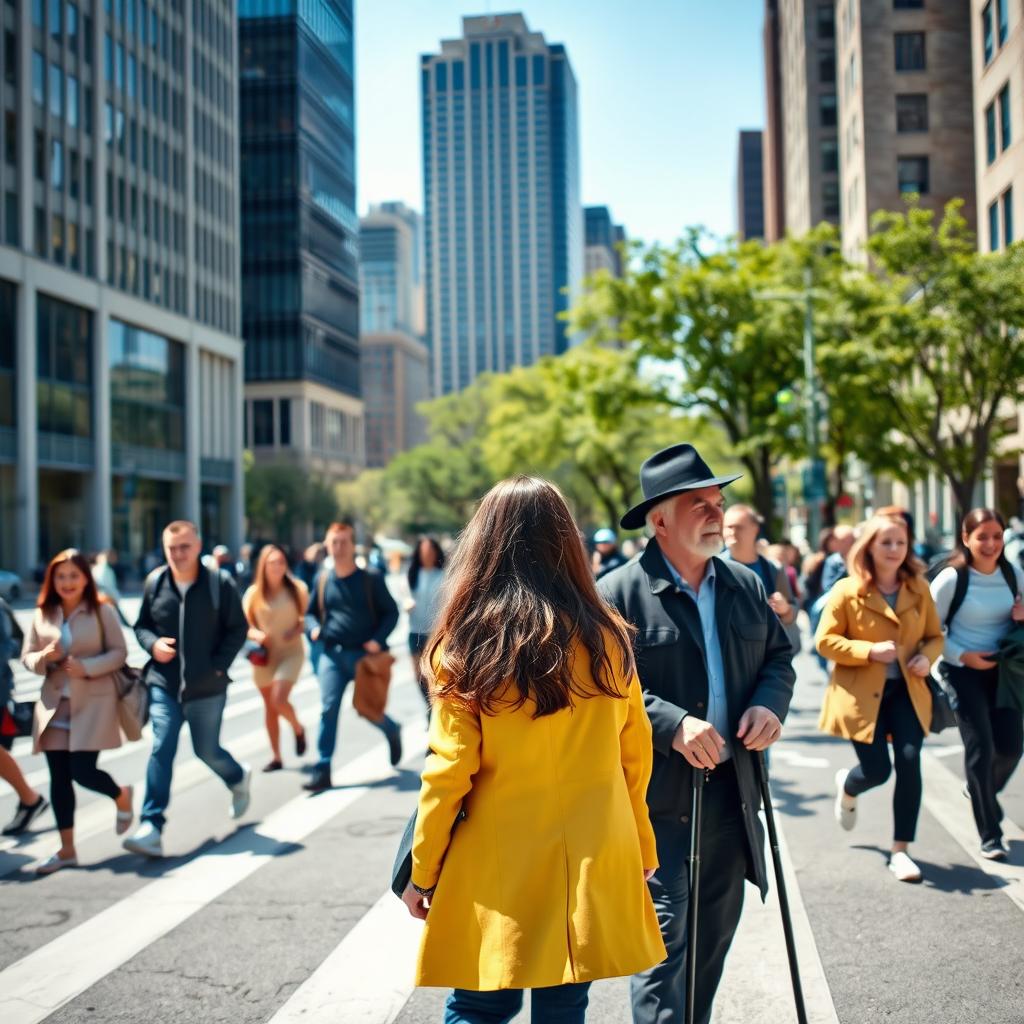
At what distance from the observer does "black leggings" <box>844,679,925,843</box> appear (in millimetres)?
5680

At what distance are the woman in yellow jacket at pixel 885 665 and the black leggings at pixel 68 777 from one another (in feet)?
13.6

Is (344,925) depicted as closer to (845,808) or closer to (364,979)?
(364,979)

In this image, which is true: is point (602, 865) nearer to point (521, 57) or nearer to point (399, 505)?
point (399, 505)

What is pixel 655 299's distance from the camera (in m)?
29.7

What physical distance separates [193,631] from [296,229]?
87473 mm

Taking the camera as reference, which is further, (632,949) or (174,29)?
(174,29)

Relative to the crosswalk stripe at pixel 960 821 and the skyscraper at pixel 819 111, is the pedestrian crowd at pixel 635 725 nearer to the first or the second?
the crosswalk stripe at pixel 960 821

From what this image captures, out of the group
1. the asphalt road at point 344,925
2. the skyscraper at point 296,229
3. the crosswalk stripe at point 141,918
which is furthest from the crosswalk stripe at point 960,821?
the skyscraper at point 296,229

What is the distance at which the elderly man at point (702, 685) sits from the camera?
3389 millimetres

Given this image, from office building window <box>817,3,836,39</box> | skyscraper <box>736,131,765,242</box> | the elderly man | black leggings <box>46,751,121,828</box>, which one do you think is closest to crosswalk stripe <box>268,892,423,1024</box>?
the elderly man

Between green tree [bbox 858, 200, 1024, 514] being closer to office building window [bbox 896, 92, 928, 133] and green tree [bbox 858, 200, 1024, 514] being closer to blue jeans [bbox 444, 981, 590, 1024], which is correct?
blue jeans [bbox 444, 981, 590, 1024]

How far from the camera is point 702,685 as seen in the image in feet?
11.4

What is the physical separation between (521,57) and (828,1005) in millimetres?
212610

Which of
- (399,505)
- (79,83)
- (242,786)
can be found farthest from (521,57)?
(242,786)
